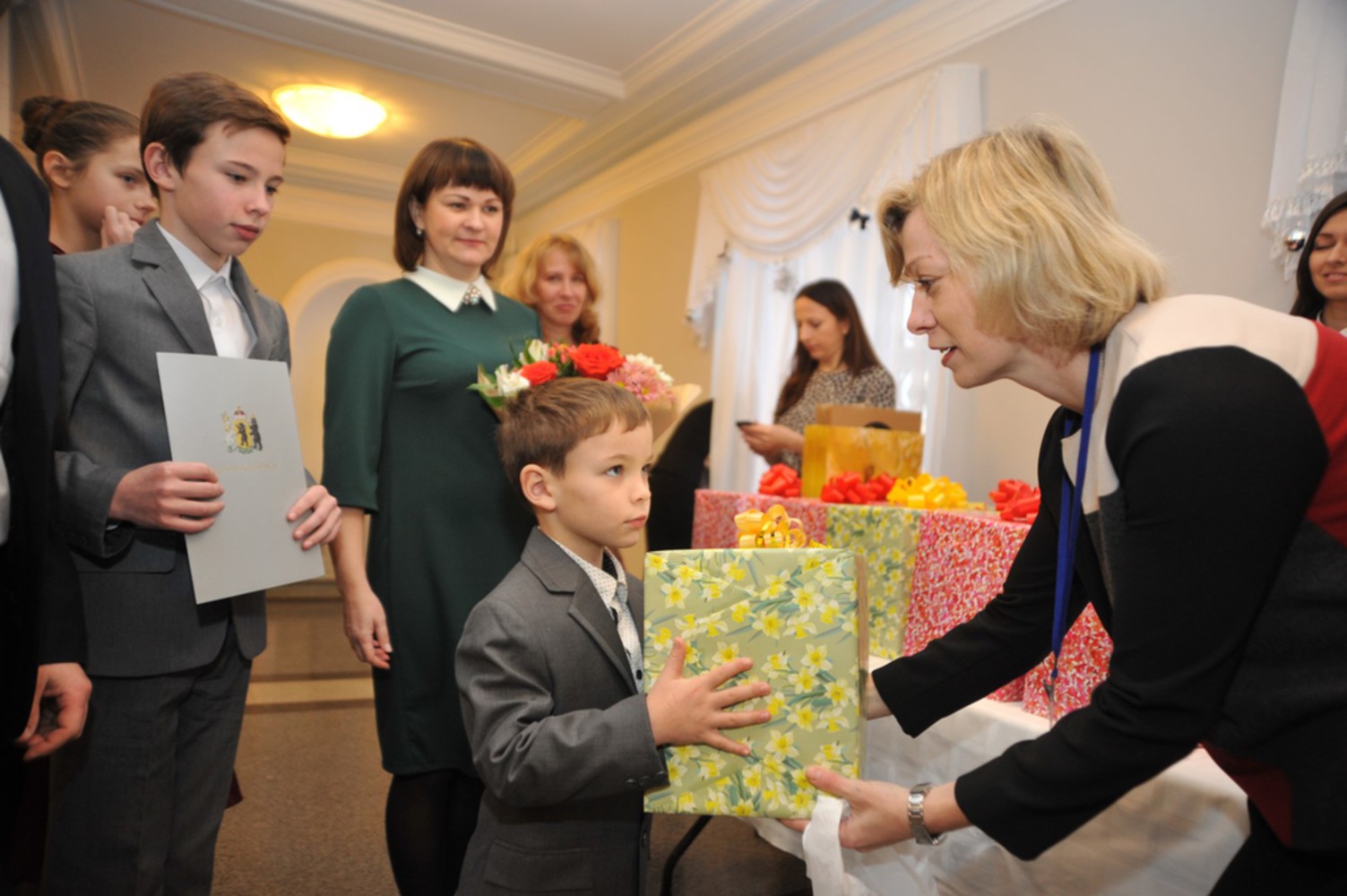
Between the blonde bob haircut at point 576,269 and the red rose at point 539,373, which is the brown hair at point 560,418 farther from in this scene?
the blonde bob haircut at point 576,269

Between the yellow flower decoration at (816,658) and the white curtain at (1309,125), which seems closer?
the yellow flower decoration at (816,658)

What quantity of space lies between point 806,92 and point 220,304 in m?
3.86

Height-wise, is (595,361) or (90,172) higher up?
(90,172)

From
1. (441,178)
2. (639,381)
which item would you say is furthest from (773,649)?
(441,178)

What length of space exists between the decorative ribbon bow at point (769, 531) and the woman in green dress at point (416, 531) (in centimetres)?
68

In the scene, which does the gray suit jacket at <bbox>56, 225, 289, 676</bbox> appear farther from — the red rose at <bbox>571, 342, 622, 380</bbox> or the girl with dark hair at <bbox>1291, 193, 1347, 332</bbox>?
the girl with dark hair at <bbox>1291, 193, 1347, 332</bbox>

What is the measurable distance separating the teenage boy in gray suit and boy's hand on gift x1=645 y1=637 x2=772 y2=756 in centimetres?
77

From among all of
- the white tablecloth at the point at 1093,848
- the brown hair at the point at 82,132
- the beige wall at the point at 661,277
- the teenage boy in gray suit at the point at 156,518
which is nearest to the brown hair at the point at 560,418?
the teenage boy in gray suit at the point at 156,518

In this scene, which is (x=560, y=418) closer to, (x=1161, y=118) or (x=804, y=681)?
(x=804, y=681)

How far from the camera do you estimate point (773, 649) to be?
3.55 ft

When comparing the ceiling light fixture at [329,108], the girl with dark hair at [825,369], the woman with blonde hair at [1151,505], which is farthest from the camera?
the ceiling light fixture at [329,108]

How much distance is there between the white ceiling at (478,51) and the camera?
4469 millimetres

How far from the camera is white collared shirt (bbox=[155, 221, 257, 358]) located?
1.45 metres

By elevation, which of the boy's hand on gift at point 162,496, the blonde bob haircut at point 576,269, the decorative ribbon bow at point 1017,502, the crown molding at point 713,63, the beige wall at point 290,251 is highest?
the crown molding at point 713,63
